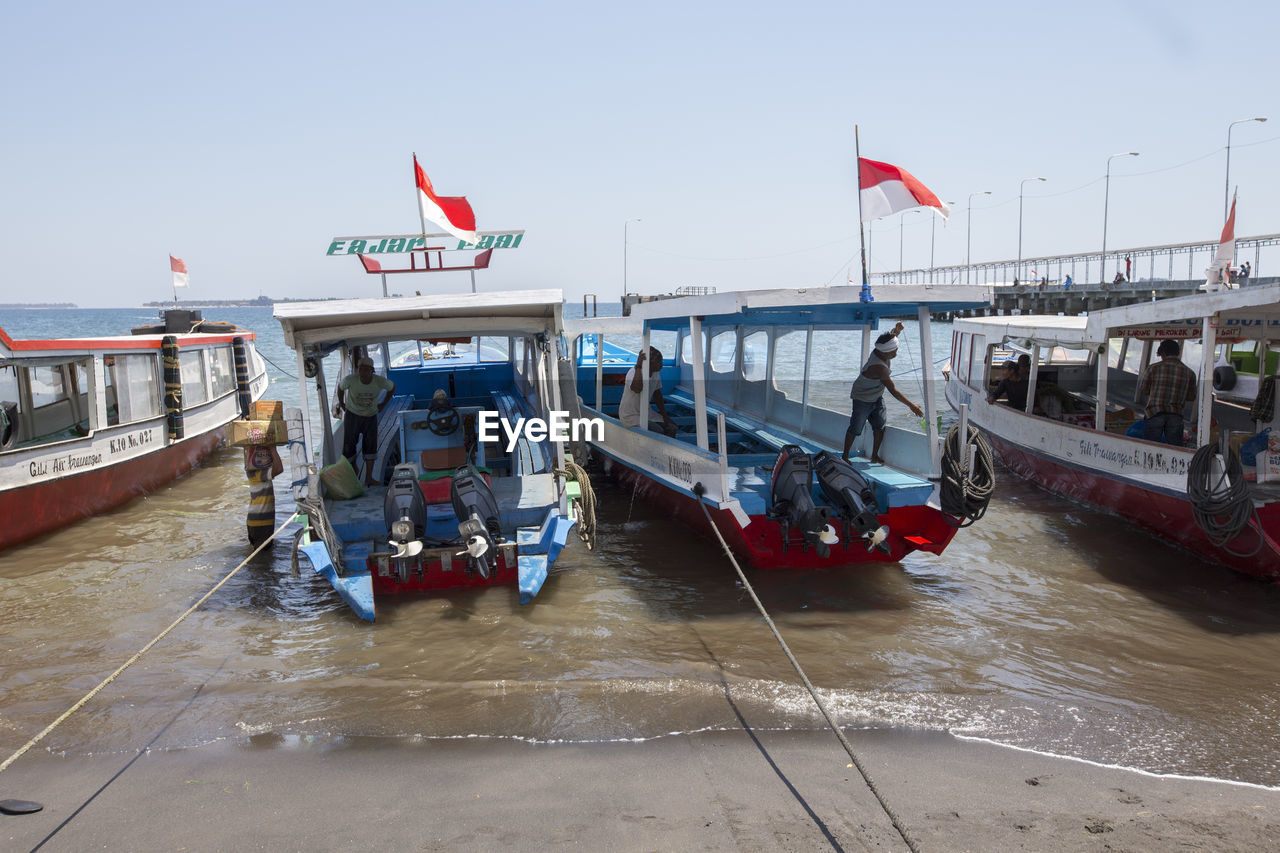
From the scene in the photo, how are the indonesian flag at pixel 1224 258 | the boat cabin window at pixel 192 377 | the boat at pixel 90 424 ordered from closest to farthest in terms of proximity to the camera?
the boat at pixel 90 424 < the indonesian flag at pixel 1224 258 < the boat cabin window at pixel 192 377

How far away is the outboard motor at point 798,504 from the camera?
7113mm

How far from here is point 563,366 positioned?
42.1ft

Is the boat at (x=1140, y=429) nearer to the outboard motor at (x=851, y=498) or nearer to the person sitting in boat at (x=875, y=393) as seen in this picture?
the person sitting in boat at (x=875, y=393)

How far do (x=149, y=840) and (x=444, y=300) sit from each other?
4.67 meters

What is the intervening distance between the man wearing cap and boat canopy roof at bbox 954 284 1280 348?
8192 millimetres

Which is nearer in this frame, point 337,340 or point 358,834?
point 358,834

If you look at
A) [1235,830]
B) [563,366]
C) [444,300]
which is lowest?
[1235,830]

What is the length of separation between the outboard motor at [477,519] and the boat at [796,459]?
202 centimetres

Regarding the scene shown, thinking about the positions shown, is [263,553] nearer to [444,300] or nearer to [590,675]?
[444,300]

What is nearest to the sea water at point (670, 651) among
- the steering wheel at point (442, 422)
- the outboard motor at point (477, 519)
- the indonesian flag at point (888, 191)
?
the outboard motor at point (477, 519)

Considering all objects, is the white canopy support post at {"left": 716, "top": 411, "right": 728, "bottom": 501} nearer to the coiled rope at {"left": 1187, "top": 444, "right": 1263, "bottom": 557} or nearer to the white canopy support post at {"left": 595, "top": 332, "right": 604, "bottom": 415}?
the coiled rope at {"left": 1187, "top": 444, "right": 1263, "bottom": 557}

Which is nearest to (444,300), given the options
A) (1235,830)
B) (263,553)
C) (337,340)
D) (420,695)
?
(337,340)

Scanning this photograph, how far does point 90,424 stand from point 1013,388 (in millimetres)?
13700

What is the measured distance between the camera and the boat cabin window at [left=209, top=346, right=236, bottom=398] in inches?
623
